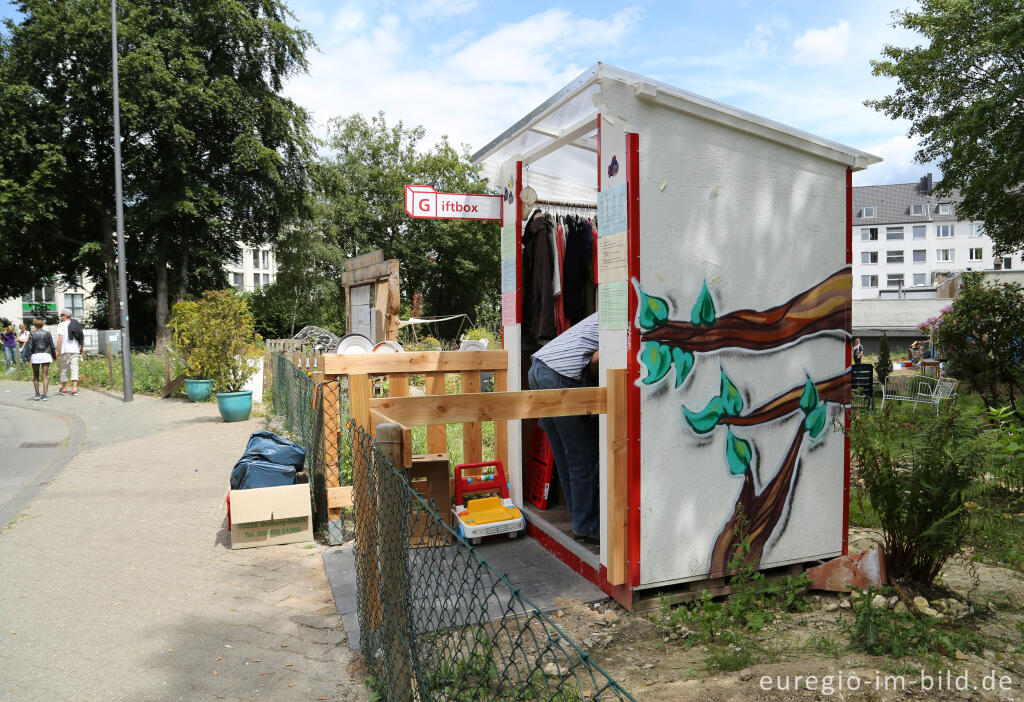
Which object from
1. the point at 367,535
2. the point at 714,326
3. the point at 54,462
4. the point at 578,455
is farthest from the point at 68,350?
the point at 714,326

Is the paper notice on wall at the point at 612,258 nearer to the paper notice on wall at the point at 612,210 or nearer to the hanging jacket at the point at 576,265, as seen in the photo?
the paper notice on wall at the point at 612,210

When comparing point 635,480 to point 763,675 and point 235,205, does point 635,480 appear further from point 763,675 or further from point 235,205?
point 235,205

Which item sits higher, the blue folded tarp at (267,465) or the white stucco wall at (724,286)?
the white stucco wall at (724,286)

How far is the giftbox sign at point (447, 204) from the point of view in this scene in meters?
5.05

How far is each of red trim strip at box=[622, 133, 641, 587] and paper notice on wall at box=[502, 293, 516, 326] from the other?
1792 millimetres

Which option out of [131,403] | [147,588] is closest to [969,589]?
[147,588]

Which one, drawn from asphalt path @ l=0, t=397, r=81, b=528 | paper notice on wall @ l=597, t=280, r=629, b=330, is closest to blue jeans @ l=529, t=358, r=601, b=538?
paper notice on wall @ l=597, t=280, r=629, b=330

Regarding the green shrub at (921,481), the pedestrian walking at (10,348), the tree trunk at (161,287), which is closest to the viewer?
the green shrub at (921,481)

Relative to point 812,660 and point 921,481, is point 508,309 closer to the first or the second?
point 921,481

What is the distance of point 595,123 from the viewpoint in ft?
14.7

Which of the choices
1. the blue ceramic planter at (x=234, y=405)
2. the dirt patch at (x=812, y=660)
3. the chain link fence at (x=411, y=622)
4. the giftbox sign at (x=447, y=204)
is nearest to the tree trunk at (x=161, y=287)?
the blue ceramic planter at (x=234, y=405)

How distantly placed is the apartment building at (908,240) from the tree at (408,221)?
39.3m

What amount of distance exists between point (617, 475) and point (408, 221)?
128ft

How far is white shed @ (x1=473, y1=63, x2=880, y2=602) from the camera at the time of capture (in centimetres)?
382
